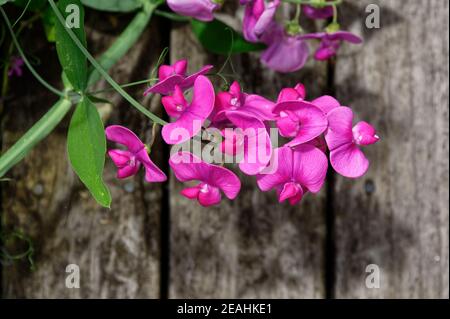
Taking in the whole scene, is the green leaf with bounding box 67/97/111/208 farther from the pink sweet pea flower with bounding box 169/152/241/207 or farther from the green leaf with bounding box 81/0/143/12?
the green leaf with bounding box 81/0/143/12

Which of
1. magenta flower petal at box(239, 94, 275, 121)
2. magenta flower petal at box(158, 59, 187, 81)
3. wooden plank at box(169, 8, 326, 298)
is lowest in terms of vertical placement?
wooden plank at box(169, 8, 326, 298)

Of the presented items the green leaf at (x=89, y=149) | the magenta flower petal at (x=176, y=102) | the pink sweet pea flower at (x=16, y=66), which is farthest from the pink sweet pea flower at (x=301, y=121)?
the pink sweet pea flower at (x=16, y=66)

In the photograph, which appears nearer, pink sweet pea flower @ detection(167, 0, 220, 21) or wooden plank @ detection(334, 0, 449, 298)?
pink sweet pea flower @ detection(167, 0, 220, 21)

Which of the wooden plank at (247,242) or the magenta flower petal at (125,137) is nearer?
the magenta flower petal at (125,137)

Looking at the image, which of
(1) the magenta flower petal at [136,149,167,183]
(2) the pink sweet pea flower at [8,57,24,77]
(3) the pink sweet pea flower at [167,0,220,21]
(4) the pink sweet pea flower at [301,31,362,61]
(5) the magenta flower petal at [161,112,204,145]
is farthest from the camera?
(2) the pink sweet pea flower at [8,57,24,77]

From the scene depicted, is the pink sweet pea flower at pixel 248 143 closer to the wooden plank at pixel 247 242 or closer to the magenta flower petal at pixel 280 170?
the magenta flower petal at pixel 280 170

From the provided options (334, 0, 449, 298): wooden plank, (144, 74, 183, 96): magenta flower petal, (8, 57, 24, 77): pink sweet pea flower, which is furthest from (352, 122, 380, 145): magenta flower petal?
(8, 57, 24, 77): pink sweet pea flower

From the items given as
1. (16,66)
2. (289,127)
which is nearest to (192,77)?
(289,127)
